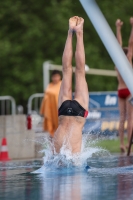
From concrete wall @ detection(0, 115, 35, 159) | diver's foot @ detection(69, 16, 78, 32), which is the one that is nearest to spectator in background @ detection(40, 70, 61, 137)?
concrete wall @ detection(0, 115, 35, 159)

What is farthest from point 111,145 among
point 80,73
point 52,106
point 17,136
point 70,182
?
point 70,182

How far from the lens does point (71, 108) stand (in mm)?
10516

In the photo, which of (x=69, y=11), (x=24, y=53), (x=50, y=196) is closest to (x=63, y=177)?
(x=50, y=196)

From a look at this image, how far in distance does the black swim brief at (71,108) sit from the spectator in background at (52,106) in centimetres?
757

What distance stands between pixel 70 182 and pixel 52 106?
9779 mm

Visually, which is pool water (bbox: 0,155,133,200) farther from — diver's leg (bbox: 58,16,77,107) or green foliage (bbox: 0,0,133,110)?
green foliage (bbox: 0,0,133,110)

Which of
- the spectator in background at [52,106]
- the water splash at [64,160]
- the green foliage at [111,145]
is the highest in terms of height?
the spectator in background at [52,106]

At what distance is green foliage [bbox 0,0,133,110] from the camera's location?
28797 mm

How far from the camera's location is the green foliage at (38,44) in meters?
28.8

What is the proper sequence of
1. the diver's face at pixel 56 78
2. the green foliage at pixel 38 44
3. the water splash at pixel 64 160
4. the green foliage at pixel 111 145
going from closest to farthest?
the water splash at pixel 64 160 < the green foliage at pixel 111 145 < the diver's face at pixel 56 78 < the green foliage at pixel 38 44

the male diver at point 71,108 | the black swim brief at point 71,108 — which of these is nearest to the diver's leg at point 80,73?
the male diver at point 71,108

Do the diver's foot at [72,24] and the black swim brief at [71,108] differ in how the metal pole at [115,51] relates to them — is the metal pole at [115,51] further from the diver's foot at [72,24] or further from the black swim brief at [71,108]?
the black swim brief at [71,108]

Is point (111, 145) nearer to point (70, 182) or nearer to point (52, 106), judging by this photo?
point (52, 106)

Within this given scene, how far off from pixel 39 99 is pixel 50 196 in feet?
51.1
